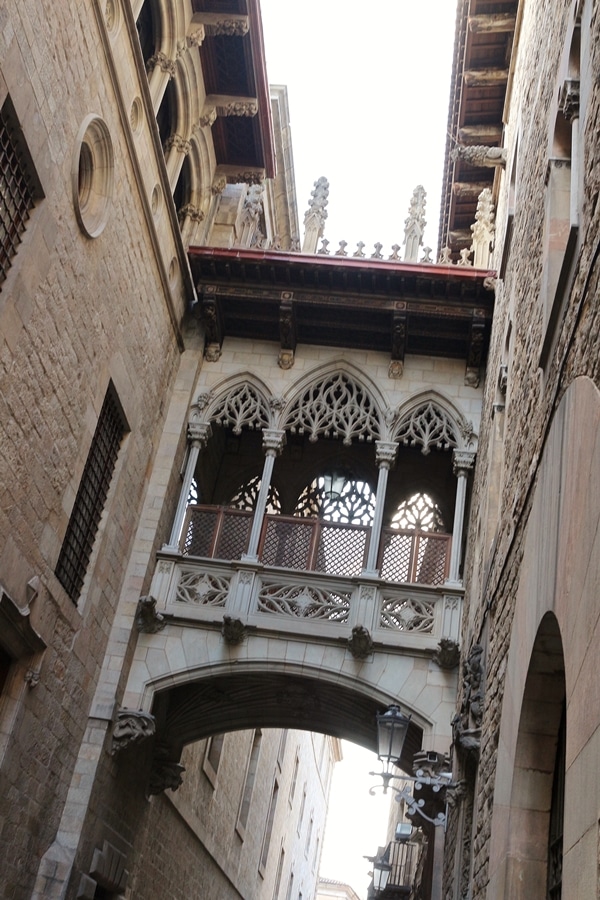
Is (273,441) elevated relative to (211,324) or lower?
lower

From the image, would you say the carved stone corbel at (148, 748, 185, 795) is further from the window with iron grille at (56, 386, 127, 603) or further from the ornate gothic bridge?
the window with iron grille at (56, 386, 127, 603)

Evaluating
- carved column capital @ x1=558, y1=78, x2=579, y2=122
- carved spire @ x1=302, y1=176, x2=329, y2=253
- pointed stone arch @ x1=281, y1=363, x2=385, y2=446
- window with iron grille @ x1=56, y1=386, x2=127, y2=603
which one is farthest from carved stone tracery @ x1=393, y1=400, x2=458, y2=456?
carved column capital @ x1=558, y1=78, x2=579, y2=122

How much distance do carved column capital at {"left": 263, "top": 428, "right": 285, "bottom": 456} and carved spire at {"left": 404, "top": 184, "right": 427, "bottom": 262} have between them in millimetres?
3035

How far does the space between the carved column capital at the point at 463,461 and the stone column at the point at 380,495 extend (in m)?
0.78

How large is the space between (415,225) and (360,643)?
20.3 ft

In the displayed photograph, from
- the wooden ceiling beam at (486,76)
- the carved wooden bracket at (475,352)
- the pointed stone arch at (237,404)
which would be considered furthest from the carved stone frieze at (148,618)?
the wooden ceiling beam at (486,76)

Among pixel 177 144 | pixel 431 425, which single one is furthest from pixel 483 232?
pixel 177 144

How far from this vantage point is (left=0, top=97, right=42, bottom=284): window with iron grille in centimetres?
723

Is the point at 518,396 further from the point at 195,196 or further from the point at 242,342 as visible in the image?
the point at 195,196

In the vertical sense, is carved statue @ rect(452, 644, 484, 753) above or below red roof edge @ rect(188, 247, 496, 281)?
below

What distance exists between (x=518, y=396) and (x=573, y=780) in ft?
13.8

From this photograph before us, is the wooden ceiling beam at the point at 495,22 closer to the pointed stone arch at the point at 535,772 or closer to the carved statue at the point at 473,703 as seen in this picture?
the carved statue at the point at 473,703

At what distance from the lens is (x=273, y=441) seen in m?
12.2

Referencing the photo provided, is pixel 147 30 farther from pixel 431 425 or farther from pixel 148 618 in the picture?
pixel 148 618
